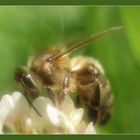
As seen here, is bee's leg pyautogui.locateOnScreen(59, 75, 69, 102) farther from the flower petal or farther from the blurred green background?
the blurred green background

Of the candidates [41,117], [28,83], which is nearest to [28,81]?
[28,83]

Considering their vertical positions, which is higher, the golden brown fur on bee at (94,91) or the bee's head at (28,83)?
the bee's head at (28,83)

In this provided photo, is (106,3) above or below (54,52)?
above

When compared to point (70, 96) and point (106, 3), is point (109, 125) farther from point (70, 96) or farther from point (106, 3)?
point (106, 3)

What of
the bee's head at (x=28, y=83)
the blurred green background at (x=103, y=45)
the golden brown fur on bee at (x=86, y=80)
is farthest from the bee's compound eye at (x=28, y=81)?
the blurred green background at (x=103, y=45)

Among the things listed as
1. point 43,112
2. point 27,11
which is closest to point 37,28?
point 27,11

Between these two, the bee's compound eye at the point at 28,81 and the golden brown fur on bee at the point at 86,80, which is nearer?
the bee's compound eye at the point at 28,81

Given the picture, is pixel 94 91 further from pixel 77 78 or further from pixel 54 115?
pixel 54 115

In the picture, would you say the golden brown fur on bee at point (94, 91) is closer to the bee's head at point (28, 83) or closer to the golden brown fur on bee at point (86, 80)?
the golden brown fur on bee at point (86, 80)
